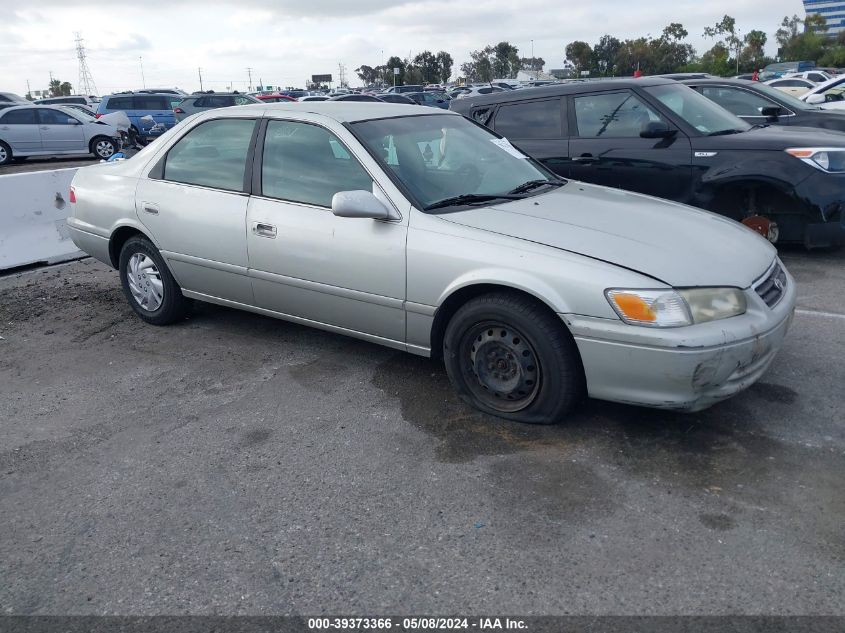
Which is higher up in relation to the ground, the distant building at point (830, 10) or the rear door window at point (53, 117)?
the distant building at point (830, 10)

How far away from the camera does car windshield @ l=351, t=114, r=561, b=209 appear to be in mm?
4289

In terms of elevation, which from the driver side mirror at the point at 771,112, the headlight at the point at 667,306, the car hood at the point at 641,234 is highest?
the driver side mirror at the point at 771,112

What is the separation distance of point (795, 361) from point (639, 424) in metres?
1.34

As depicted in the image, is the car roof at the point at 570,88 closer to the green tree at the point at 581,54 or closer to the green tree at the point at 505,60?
the green tree at the point at 581,54

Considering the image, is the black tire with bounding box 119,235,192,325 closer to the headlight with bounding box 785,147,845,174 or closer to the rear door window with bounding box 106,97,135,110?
the headlight with bounding box 785,147,845,174

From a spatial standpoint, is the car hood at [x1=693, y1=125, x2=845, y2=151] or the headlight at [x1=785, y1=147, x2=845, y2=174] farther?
the car hood at [x1=693, y1=125, x2=845, y2=151]

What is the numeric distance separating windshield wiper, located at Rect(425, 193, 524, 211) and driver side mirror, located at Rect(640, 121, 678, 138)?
2896 mm

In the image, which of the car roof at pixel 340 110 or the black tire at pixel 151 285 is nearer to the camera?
the car roof at pixel 340 110

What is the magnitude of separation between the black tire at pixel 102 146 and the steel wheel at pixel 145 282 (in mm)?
15841

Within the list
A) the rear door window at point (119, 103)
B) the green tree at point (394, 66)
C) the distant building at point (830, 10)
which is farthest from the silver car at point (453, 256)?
the distant building at point (830, 10)

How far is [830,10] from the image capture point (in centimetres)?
9944

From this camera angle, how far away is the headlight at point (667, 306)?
3.37 meters

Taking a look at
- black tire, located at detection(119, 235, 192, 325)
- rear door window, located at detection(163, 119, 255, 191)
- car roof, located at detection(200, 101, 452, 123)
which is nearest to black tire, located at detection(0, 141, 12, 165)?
black tire, located at detection(119, 235, 192, 325)

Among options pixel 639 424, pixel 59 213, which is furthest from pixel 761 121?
pixel 59 213
